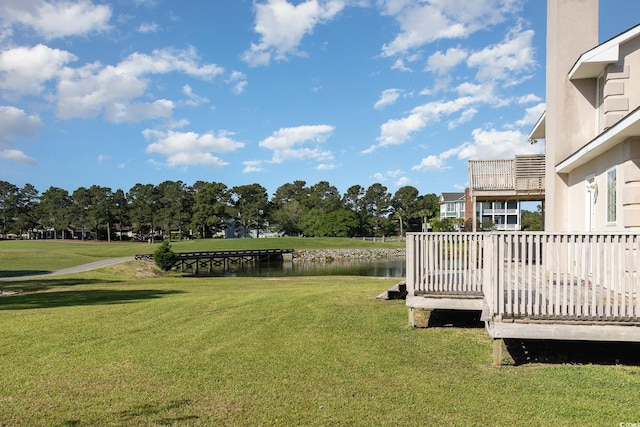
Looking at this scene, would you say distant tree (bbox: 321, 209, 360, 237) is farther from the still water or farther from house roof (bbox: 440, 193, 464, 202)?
the still water

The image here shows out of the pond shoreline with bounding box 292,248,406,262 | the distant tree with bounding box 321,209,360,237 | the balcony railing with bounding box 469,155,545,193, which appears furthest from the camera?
the distant tree with bounding box 321,209,360,237

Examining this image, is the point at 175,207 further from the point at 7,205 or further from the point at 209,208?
the point at 7,205

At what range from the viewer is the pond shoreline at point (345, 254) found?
182ft

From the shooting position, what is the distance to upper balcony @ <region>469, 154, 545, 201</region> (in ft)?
44.4

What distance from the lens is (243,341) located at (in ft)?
21.8

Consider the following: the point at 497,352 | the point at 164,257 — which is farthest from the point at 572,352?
the point at 164,257

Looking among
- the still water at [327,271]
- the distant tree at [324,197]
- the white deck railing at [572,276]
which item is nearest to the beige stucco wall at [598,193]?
the white deck railing at [572,276]

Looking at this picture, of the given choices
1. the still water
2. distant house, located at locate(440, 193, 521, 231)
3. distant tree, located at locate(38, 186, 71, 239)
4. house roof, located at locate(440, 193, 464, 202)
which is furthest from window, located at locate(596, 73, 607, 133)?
distant tree, located at locate(38, 186, 71, 239)

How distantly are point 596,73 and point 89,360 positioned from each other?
1092 centimetres

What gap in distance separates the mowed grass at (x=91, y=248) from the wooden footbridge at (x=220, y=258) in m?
6.15

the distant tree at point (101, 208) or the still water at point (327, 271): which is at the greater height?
the distant tree at point (101, 208)

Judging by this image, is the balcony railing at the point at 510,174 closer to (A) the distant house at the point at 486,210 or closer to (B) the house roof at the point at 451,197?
(A) the distant house at the point at 486,210

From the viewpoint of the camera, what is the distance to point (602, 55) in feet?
27.1

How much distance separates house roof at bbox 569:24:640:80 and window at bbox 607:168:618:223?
2.36 metres
